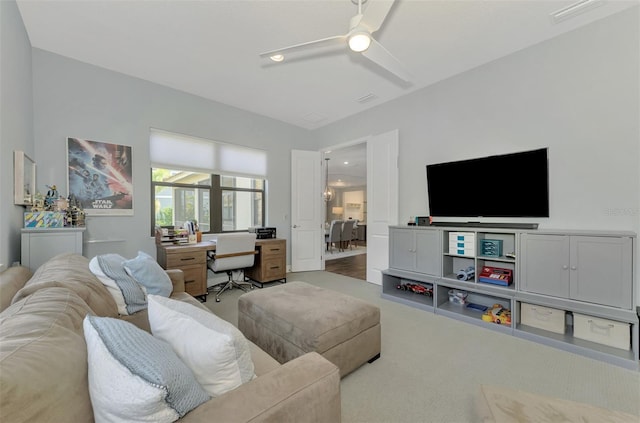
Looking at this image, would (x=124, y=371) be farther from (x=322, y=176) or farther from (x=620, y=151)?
(x=322, y=176)

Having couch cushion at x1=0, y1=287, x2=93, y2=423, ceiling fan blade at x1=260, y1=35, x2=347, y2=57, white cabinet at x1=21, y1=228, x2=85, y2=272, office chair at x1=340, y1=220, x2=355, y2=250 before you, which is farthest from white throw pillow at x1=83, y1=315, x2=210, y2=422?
office chair at x1=340, y1=220, x2=355, y2=250

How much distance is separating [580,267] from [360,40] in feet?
8.76

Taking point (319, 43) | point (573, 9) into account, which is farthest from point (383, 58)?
point (573, 9)

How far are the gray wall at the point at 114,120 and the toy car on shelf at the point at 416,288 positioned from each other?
351cm

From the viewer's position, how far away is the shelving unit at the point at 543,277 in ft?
6.91

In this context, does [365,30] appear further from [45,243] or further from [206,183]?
[206,183]

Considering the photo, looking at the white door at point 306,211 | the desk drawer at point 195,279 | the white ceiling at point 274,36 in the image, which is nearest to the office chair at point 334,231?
the white door at point 306,211

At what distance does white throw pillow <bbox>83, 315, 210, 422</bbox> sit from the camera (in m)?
0.69

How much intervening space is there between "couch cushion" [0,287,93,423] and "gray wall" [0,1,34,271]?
1.57m

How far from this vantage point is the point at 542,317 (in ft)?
8.21

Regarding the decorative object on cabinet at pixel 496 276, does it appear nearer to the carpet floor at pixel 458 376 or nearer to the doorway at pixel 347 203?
the carpet floor at pixel 458 376

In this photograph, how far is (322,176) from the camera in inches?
213

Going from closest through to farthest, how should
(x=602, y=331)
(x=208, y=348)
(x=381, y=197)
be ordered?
(x=208, y=348) < (x=602, y=331) < (x=381, y=197)

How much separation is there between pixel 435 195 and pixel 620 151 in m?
1.69
